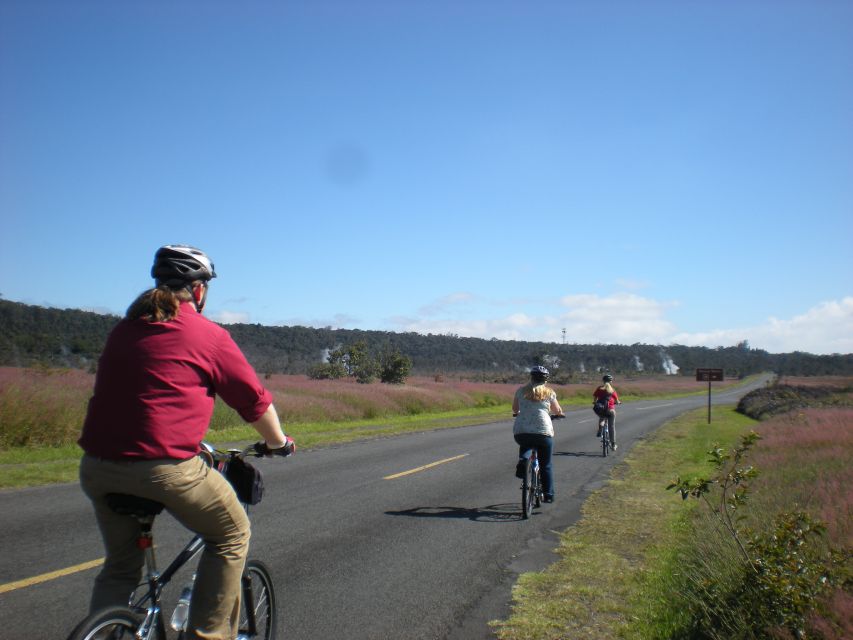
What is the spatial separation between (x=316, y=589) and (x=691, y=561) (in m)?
3.53

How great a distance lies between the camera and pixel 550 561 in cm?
695

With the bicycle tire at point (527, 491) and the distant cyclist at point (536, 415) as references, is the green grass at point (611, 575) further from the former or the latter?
the distant cyclist at point (536, 415)

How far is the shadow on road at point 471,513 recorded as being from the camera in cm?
886

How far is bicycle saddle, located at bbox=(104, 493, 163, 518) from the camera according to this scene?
2925 mm

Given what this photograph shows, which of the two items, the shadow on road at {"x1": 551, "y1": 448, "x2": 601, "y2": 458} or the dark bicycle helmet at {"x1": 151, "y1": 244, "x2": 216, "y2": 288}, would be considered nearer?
the dark bicycle helmet at {"x1": 151, "y1": 244, "x2": 216, "y2": 288}

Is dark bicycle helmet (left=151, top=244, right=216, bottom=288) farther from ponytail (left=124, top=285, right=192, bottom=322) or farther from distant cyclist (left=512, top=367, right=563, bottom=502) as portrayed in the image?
distant cyclist (left=512, top=367, right=563, bottom=502)

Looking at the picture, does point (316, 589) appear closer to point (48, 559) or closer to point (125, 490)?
point (48, 559)

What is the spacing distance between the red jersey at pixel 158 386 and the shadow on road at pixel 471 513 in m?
6.21

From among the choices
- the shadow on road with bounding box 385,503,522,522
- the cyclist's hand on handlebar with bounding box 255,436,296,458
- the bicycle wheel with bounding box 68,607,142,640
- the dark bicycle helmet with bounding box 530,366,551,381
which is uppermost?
the dark bicycle helmet with bounding box 530,366,551,381

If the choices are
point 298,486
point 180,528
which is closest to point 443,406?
point 298,486

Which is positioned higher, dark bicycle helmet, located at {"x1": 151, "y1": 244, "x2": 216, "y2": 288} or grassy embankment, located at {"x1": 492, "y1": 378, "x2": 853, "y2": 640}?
dark bicycle helmet, located at {"x1": 151, "y1": 244, "x2": 216, "y2": 288}

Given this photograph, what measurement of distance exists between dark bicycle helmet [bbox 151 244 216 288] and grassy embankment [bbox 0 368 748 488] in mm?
8714

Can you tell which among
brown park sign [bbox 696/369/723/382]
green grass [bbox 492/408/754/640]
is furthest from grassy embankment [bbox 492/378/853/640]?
brown park sign [bbox 696/369/723/382]

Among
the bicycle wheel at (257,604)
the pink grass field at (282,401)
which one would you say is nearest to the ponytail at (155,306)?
the bicycle wheel at (257,604)
